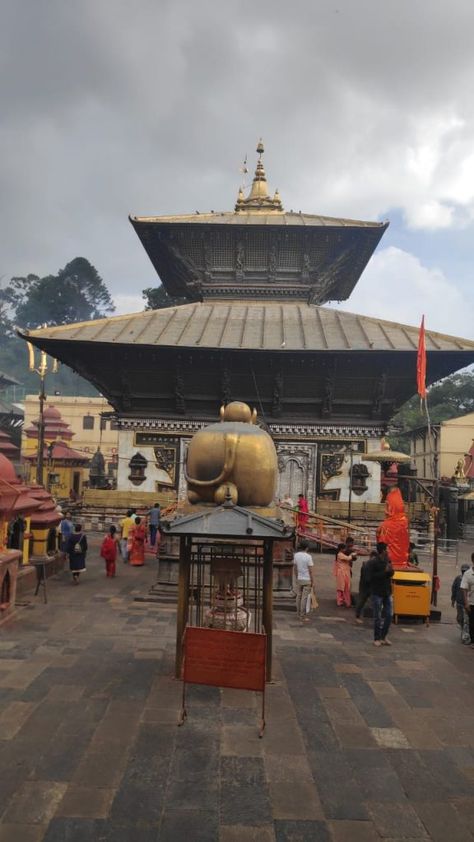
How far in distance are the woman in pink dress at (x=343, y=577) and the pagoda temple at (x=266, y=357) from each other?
7.83 metres

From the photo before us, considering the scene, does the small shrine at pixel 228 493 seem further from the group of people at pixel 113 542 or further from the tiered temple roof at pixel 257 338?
the tiered temple roof at pixel 257 338

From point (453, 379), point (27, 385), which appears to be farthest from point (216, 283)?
point (27, 385)

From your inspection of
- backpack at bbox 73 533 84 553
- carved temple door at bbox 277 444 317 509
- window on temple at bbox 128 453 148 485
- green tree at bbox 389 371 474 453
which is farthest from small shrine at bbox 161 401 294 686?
green tree at bbox 389 371 474 453

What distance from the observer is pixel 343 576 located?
1000 cm

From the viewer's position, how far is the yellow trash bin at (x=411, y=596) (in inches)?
356

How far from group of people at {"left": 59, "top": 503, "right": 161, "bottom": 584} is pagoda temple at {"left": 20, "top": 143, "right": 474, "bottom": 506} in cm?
396

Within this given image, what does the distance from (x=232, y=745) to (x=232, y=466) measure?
3.01 metres

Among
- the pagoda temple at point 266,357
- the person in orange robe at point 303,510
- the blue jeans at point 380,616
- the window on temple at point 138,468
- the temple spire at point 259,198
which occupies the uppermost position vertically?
the temple spire at point 259,198

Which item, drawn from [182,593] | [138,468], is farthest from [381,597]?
[138,468]

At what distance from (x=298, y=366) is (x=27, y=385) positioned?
6140cm

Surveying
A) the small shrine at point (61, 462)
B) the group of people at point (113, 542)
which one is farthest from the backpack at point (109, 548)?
the small shrine at point (61, 462)

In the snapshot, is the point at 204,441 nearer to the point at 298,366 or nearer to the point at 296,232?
the point at 298,366

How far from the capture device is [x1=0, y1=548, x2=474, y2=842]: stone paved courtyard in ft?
12.3

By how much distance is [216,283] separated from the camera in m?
21.0
